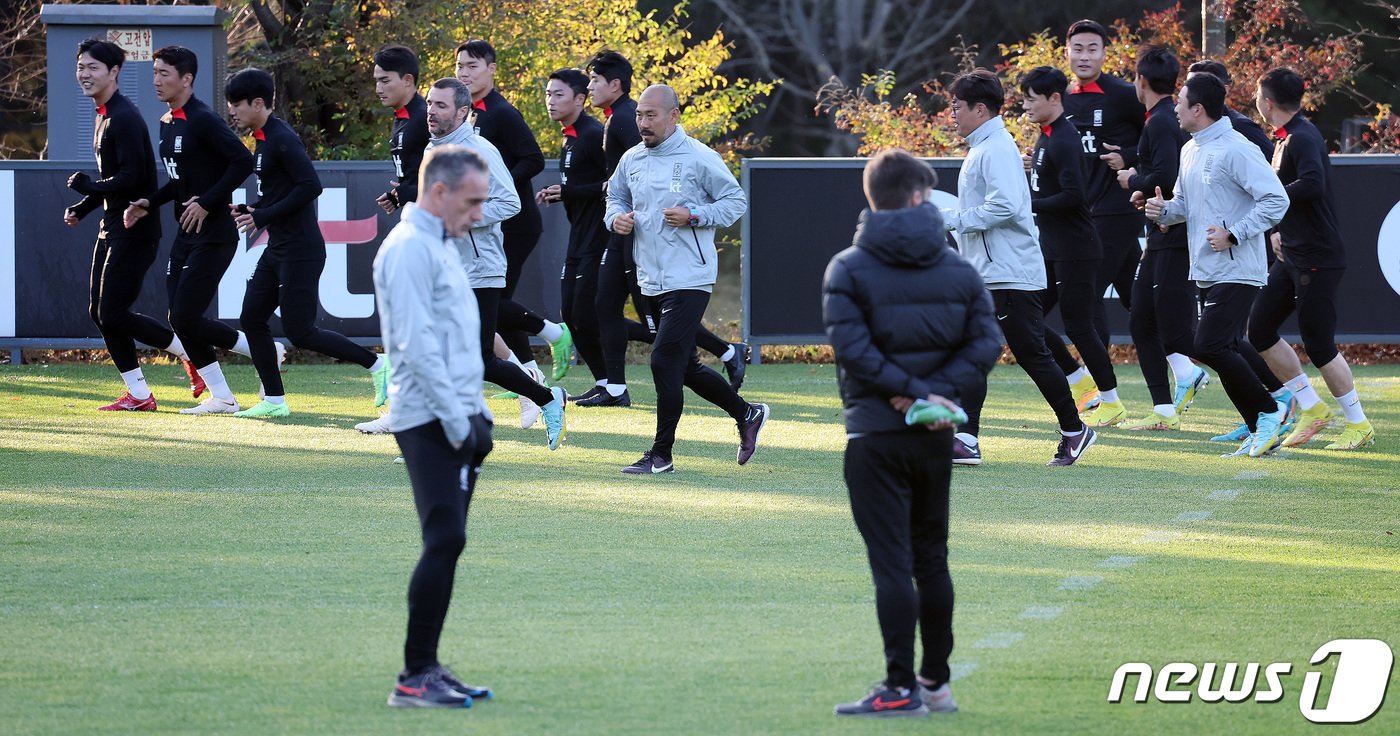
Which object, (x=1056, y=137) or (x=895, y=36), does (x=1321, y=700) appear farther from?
(x=895, y=36)

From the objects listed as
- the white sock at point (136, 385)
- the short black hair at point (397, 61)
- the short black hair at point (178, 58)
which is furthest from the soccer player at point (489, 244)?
the white sock at point (136, 385)

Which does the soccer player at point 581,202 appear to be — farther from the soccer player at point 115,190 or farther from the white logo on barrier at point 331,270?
the white logo on barrier at point 331,270

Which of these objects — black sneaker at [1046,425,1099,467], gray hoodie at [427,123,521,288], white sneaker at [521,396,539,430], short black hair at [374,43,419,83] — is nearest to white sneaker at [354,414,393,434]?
white sneaker at [521,396,539,430]

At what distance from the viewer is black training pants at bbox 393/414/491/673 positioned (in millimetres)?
4969

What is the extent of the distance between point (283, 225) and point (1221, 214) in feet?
18.0

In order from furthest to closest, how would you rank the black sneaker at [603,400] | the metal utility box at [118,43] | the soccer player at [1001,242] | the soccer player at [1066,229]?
the metal utility box at [118,43] < the black sneaker at [603,400] < the soccer player at [1066,229] < the soccer player at [1001,242]

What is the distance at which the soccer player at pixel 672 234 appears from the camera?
923cm

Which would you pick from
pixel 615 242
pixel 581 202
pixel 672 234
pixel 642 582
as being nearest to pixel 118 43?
pixel 581 202

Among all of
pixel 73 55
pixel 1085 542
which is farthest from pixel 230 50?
pixel 1085 542

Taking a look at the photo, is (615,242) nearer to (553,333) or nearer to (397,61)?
(553,333)

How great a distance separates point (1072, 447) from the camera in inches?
389

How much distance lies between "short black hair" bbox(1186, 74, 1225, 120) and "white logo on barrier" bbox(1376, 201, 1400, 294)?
6.20 meters

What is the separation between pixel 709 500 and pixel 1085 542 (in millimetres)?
1870

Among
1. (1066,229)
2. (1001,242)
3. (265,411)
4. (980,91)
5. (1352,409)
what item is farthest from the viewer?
(265,411)
